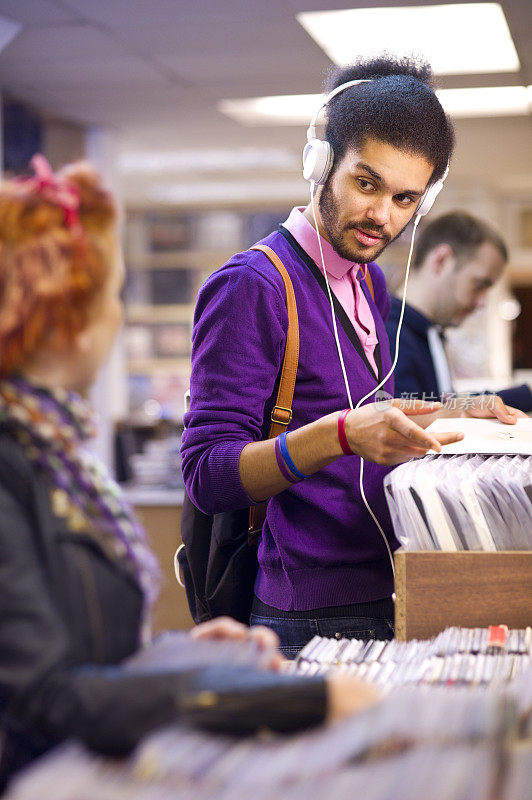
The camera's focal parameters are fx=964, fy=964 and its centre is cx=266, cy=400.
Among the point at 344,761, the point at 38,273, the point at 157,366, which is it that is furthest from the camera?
the point at 157,366

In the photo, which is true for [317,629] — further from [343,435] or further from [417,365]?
[417,365]

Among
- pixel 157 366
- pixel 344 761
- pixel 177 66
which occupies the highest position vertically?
pixel 177 66

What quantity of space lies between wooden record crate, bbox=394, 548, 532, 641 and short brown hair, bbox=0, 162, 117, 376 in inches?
26.9

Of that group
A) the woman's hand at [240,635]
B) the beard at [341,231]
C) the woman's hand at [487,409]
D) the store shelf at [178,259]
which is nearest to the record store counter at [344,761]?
the woman's hand at [240,635]

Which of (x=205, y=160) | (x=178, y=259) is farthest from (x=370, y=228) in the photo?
(x=178, y=259)

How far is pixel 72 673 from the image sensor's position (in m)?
0.78

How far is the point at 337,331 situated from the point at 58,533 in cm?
89

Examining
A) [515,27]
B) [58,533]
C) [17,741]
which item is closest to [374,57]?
[58,533]

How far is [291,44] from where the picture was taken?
5.16m

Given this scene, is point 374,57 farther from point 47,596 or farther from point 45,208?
point 47,596

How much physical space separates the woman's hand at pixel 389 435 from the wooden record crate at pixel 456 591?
0.15 meters

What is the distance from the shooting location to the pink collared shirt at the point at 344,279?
5.49 ft

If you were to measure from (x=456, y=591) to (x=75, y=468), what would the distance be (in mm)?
679

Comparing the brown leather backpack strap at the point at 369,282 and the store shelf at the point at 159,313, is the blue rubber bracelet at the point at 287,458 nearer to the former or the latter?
the brown leather backpack strap at the point at 369,282
